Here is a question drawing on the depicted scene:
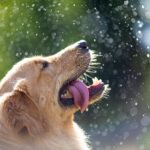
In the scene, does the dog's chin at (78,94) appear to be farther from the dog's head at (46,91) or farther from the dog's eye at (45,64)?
the dog's eye at (45,64)

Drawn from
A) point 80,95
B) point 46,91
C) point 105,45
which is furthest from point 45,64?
point 105,45

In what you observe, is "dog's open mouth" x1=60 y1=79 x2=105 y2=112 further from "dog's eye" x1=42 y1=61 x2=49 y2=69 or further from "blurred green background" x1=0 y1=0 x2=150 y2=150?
"blurred green background" x1=0 y1=0 x2=150 y2=150

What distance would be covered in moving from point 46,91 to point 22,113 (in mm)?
669

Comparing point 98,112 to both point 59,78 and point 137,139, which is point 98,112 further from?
point 59,78

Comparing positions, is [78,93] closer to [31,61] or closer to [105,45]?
[31,61]

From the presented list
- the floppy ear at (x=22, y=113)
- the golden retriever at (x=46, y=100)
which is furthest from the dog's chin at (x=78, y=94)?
the floppy ear at (x=22, y=113)

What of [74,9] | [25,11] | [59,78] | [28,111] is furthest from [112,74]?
[28,111]

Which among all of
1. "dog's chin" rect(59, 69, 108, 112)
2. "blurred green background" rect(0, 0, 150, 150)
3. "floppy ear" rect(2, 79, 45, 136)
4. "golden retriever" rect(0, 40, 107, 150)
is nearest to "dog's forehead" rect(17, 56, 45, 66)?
"golden retriever" rect(0, 40, 107, 150)

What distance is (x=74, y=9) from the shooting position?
1402cm

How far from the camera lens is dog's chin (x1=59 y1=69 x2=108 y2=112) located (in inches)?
223

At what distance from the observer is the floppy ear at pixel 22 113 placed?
4828 mm

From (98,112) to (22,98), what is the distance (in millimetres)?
7198

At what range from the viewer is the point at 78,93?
5.66 meters

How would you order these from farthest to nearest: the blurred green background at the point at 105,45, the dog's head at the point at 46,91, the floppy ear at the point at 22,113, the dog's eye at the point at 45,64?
the blurred green background at the point at 105,45 → the dog's eye at the point at 45,64 → the dog's head at the point at 46,91 → the floppy ear at the point at 22,113
